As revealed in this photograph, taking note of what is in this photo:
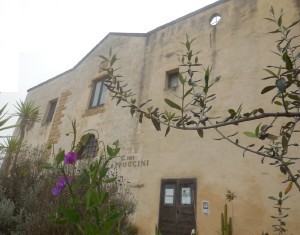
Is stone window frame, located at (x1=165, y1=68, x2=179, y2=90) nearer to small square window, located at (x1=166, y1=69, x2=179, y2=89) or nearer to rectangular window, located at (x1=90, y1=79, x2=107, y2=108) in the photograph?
small square window, located at (x1=166, y1=69, x2=179, y2=89)

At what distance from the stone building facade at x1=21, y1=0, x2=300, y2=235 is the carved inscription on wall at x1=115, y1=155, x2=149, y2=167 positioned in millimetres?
35

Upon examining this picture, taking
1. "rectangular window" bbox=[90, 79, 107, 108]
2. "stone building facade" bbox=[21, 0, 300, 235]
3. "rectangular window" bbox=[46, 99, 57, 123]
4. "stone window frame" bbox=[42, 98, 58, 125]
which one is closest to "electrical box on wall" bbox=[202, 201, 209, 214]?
"stone building facade" bbox=[21, 0, 300, 235]

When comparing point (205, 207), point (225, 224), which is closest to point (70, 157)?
point (225, 224)

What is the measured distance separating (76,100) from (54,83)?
3.64 meters

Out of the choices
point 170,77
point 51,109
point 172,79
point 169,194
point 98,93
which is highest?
point 51,109

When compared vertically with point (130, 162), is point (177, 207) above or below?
below

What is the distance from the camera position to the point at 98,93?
11711mm

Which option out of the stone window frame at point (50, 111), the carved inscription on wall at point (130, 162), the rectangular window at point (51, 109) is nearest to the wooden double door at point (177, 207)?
the carved inscription on wall at point (130, 162)

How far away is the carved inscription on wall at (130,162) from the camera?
8.12 meters

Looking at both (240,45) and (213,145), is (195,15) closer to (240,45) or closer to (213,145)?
(240,45)

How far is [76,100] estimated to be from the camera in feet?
41.2

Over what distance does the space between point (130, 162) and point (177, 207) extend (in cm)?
225

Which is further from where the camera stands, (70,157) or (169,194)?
(169,194)

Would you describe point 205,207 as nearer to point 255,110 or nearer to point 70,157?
point 70,157
